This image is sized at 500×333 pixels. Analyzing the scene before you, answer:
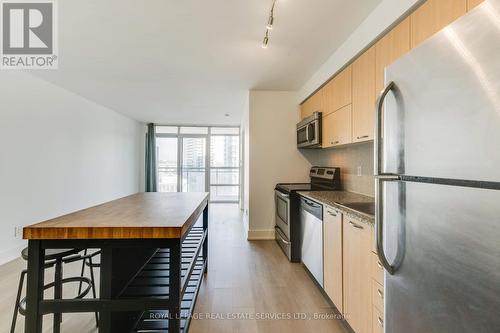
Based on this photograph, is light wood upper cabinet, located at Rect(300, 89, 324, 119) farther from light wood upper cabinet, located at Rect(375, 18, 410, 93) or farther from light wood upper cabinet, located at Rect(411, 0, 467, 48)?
light wood upper cabinet, located at Rect(411, 0, 467, 48)

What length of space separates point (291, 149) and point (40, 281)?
11.5 ft

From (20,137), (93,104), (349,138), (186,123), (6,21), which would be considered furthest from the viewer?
(186,123)

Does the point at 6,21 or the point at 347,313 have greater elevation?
the point at 6,21

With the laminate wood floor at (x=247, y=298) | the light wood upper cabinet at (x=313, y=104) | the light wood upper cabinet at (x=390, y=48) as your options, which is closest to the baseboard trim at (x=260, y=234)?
the laminate wood floor at (x=247, y=298)

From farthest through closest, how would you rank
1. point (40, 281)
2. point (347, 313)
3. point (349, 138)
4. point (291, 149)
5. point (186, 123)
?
point (186, 123)
point (291, 149)
point (349, 138)
point (347, 313)
point (40, 281)

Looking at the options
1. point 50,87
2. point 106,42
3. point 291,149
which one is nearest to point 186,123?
point 50,87

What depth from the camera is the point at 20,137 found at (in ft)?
10.5

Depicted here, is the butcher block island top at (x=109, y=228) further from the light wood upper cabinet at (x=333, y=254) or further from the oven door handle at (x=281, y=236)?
the oven door handle at (x=281, y=236)

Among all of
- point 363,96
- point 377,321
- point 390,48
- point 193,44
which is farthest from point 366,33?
point 377,321

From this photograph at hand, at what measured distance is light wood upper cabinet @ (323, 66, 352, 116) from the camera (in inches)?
96.7

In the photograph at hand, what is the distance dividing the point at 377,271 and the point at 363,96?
1.49 meters

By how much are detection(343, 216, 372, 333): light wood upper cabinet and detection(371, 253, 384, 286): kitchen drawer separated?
5cm

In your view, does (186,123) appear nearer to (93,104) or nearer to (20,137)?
(93,104)

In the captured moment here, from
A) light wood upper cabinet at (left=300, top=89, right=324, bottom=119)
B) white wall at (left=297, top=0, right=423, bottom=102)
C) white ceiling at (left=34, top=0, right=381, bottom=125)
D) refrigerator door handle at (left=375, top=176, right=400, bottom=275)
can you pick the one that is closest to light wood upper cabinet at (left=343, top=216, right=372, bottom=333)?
refrigerator door handle at (left=375, top=176, right=400, bottom=275)
